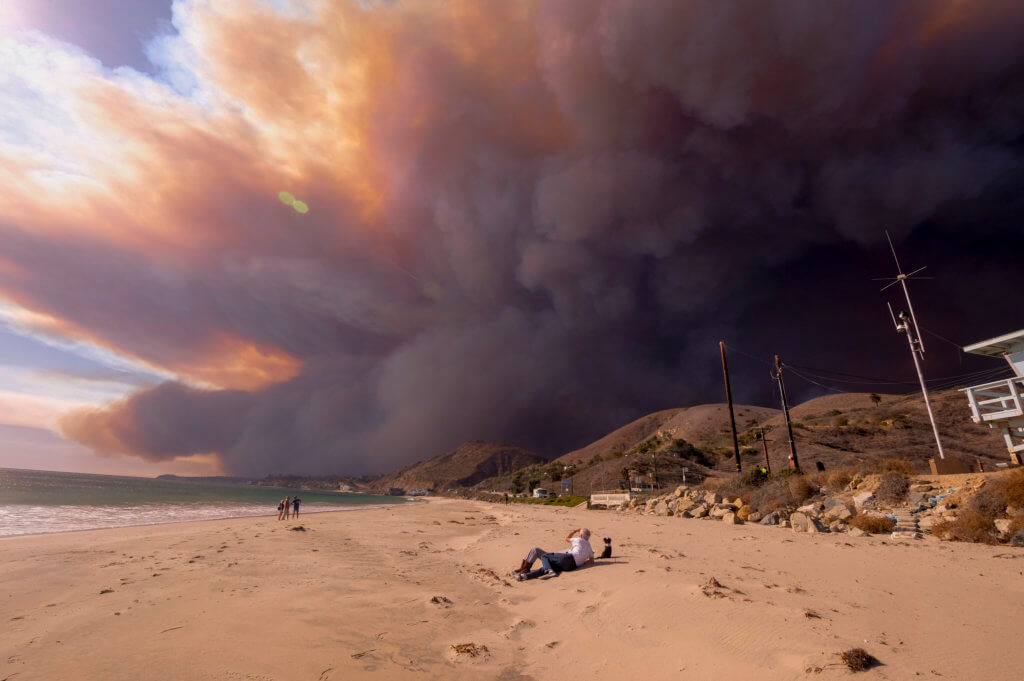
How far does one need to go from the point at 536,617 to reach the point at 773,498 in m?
18.9

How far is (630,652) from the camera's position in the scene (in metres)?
4.79

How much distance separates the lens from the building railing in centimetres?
1720

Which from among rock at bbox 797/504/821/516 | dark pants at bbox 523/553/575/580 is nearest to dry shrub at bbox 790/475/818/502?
rock at bbox 797/504/821/516

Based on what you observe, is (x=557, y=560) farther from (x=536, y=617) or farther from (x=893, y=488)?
(x=893, y=488)

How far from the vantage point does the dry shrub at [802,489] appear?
20.5 metres

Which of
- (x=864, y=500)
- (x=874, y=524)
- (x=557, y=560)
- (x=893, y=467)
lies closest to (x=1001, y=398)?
(x=893, y=467)

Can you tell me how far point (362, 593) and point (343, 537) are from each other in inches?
446

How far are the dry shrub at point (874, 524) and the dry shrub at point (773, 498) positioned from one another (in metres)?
6.16

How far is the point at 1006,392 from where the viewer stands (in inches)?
737

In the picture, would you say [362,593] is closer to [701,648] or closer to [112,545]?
[701,648]

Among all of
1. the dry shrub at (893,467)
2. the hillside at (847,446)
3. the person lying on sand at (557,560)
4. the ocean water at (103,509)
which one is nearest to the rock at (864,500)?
the dry shrub at (893,467)

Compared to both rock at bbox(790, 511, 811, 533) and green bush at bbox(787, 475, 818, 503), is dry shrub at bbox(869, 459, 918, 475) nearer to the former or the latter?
green bush at bbox(787, 475, 818, 503)

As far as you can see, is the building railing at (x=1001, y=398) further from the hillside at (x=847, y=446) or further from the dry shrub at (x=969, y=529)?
the dry shrub at (x=969, y=529)

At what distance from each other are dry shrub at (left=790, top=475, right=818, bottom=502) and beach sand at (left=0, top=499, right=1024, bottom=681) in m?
10.6
